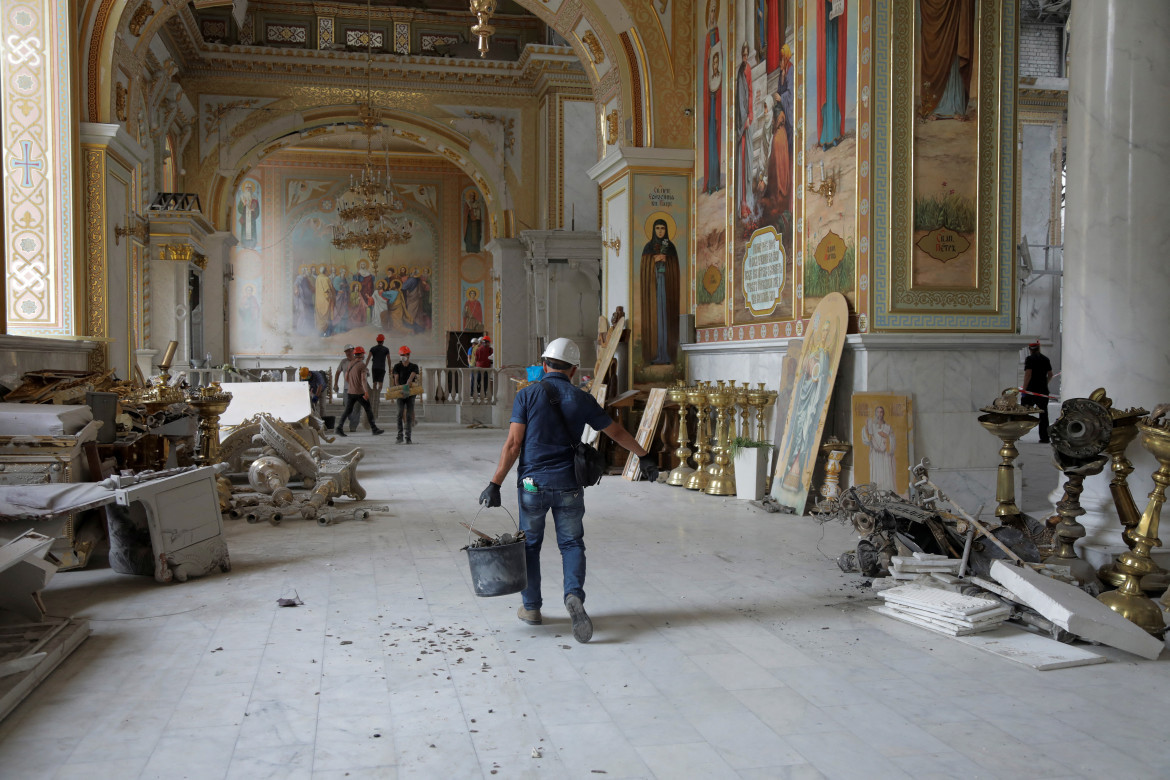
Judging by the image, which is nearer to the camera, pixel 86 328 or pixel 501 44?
pixel 86 328

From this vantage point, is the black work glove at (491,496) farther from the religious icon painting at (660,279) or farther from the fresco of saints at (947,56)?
the religious icon painting at (660,279)

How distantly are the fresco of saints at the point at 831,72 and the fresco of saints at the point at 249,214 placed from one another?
21388 mm

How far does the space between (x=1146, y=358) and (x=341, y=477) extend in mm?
6693

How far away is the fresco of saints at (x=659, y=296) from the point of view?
12.6 meters

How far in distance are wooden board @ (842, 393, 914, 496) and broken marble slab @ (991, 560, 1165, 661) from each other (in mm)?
3447

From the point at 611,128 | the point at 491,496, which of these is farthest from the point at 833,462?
the point at 611,128

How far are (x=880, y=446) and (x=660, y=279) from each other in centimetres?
508

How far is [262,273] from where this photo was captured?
88.5ft

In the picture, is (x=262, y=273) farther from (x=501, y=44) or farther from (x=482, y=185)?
(x=501, y=44)

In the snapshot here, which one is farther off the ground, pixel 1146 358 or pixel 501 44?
pixel 501 44

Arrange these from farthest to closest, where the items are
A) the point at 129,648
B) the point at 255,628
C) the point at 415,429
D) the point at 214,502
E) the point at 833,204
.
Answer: the point at 415,429, the point at 833,204, the point at 214,502, the point at 255,628, the point at 129,648

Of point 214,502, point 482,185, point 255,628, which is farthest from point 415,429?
point 255,628

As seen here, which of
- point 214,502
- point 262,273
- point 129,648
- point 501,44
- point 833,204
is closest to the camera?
point 129,648

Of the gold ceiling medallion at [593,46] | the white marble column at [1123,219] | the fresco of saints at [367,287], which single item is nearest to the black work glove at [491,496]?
the white marble column at [1123,219]
